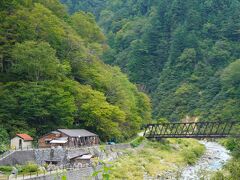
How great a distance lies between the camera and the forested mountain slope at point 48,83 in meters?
47.6

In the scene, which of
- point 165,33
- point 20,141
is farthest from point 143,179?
point 165,33

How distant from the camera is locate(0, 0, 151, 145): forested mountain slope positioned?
47.6 m

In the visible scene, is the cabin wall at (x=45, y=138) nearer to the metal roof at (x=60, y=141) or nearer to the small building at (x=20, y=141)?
the metal roof at (x=60, y=141)

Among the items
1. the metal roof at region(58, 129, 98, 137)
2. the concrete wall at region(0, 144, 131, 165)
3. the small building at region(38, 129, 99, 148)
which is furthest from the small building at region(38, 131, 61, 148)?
the concrete wall at region(0, 144, 131, 165)

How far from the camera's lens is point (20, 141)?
4319 centimetres

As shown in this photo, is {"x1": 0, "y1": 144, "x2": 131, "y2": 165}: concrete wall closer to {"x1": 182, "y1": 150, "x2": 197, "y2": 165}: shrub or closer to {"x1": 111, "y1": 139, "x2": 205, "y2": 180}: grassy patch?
{"x1": 111, "y1": 139, "x2": 205, "y2": 180}: grassy patch

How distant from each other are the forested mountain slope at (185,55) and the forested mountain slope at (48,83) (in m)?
41.2

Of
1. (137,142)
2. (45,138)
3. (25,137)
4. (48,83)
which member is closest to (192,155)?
(137,142)

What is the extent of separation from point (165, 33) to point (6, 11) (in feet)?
299

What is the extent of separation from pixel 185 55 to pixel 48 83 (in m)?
79.6

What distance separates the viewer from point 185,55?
408 ft

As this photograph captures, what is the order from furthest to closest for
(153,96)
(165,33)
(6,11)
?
(165,33) → (153,96) → (6,11)

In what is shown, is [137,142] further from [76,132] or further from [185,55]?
[185,55]

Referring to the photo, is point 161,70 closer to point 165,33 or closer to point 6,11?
point 165,33
